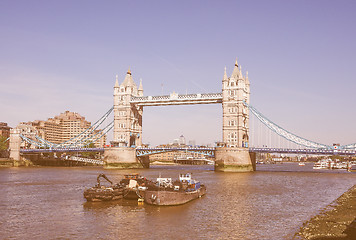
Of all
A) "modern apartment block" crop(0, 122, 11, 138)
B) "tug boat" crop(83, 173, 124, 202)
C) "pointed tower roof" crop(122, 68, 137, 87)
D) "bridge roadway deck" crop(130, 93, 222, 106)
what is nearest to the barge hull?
"tug boat" crop(83, 173, 124, 202)

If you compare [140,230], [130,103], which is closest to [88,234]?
[140,230]

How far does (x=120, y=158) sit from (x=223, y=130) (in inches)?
1186

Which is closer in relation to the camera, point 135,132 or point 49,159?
point 135,132

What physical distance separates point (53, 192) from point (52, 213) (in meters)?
16.2

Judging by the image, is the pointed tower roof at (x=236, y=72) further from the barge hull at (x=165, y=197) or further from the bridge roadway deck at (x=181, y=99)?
the barge hull at (x=165, y=197)

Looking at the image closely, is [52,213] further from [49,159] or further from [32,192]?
[49,159]

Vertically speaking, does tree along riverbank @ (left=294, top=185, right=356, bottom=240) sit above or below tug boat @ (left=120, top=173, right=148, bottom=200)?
below

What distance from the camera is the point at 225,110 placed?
342 feet

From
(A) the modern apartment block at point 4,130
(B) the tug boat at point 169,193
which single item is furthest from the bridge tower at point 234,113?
(A) the modern apartment block at point 4,130

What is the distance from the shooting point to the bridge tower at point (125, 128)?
362 ft

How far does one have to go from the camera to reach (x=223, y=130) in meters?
105

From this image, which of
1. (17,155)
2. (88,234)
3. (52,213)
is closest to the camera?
(88,234)

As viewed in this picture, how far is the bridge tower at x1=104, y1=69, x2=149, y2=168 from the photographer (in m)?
110

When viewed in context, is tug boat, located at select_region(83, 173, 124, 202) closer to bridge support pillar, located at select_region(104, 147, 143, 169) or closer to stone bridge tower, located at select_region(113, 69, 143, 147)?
bridge support pillar, located at select_region(104, 147, 143, 169)
